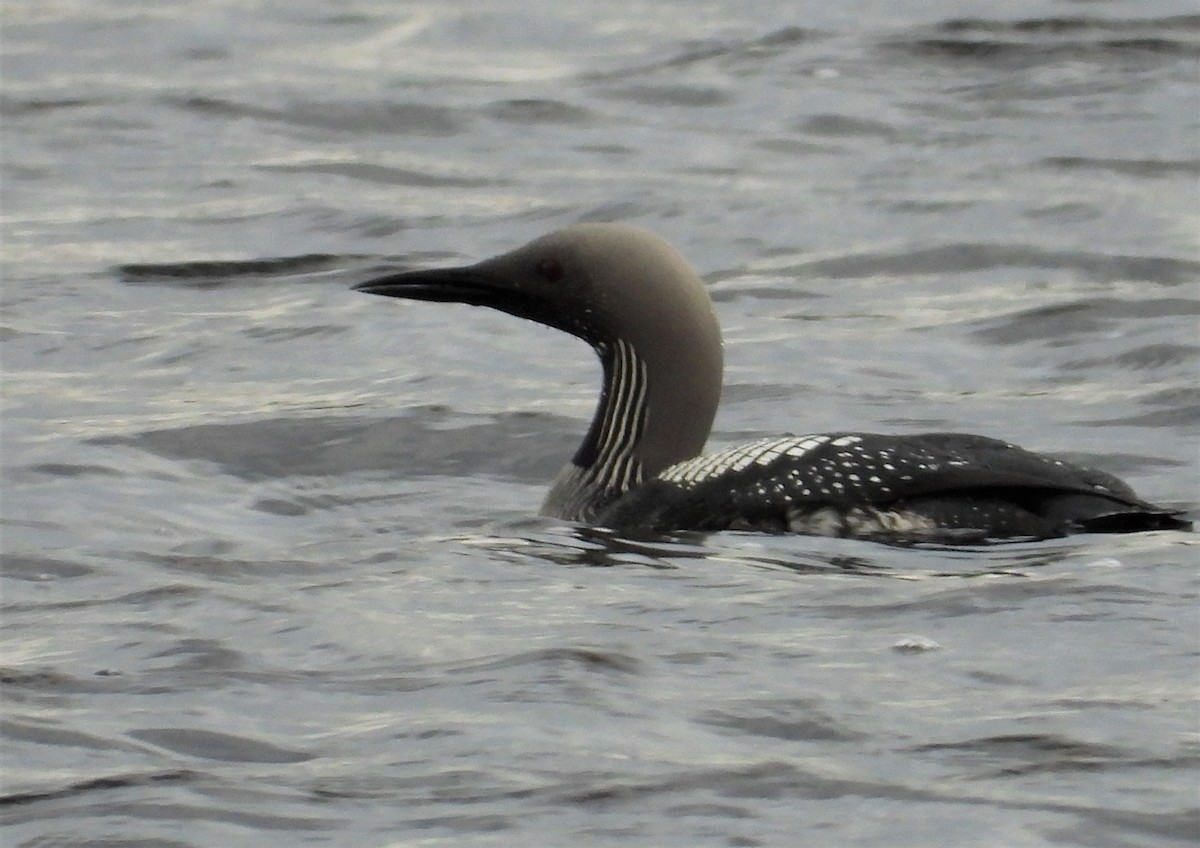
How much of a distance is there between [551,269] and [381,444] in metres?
1.37

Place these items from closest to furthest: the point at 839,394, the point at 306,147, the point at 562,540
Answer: the point at 562,540, the point at 839,394, the point at 306,147

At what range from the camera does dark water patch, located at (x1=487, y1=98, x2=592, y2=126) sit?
13.5 m

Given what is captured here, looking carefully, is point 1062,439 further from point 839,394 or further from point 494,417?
point 494,417

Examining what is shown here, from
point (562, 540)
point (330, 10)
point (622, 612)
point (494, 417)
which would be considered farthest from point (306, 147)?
point (622, 612)

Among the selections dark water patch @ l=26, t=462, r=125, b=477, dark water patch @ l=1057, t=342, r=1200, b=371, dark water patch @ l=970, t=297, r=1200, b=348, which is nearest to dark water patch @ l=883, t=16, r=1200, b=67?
dark water patch @ l=970, t=297, r=1200, b=348

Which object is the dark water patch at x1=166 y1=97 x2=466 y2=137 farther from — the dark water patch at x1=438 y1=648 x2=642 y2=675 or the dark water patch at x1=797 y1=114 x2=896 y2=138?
the dark water patch at x1=438 y1=648 x2=642 y2=675

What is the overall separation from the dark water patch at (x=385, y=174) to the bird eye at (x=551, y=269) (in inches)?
214

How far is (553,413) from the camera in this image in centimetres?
821

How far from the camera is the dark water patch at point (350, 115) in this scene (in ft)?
43.6

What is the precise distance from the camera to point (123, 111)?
44.8ft

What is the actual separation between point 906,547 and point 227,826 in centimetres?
211

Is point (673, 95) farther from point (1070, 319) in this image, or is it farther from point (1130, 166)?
point (1070, 319)

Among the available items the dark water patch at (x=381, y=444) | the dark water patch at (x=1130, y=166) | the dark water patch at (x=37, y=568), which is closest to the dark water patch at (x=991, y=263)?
the dark water patch at (x=1130, y=166)

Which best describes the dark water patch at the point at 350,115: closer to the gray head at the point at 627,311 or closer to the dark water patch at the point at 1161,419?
the dark water patch at the point at 1161,419
